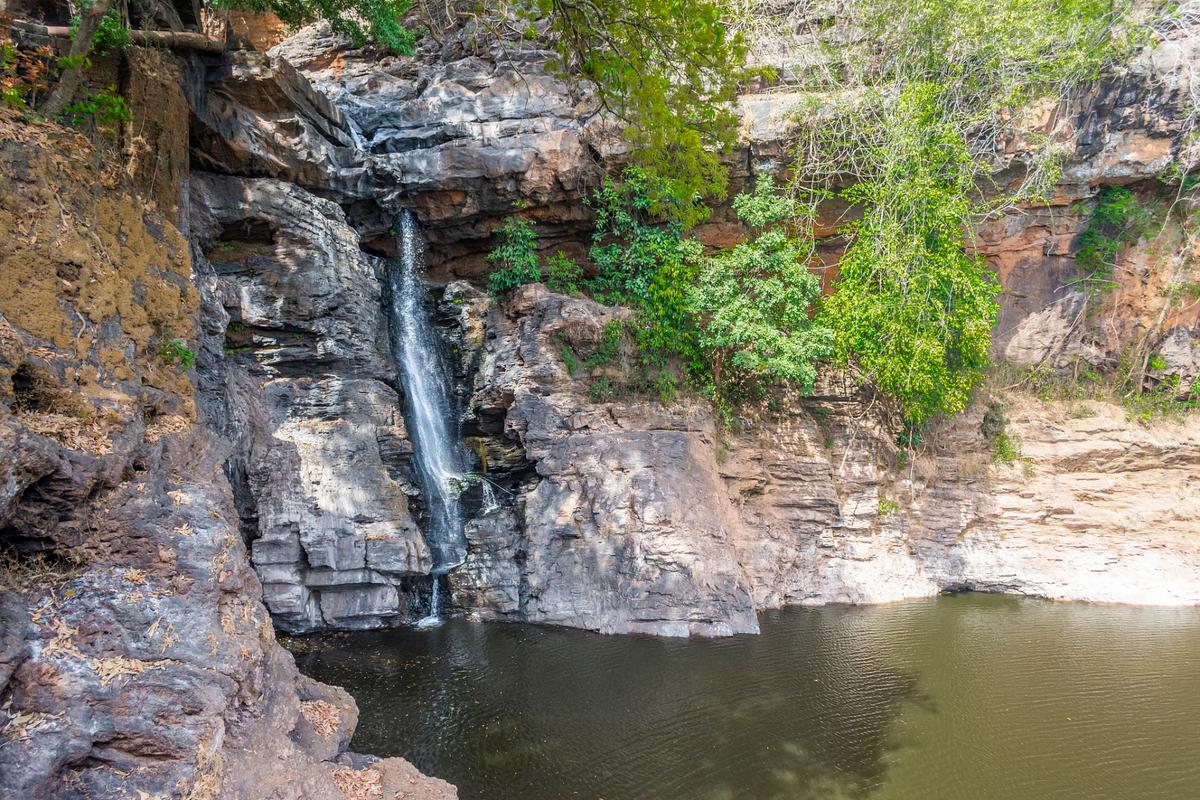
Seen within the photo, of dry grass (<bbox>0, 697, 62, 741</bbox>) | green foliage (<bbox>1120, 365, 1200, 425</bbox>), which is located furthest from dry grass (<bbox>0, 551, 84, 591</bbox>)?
green foliage (<bbox>1120, 365, 1200, 425</bbox>)

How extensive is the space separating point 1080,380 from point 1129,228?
3.20 meters

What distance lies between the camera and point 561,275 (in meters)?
11.9

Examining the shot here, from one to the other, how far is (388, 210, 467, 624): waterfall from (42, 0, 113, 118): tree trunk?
6513 millimetres

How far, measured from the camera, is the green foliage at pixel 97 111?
5.14 meters

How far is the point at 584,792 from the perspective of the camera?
5766 millimetres

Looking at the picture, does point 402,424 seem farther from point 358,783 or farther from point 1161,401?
point 1161,401

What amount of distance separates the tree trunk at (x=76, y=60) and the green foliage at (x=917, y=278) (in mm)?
10417

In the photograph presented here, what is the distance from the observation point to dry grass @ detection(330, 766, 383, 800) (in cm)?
414

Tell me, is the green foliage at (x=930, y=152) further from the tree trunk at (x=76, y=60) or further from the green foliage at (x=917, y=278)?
the tree trunk at (x=76, y=60)

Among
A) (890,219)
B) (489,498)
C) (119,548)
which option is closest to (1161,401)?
(890,219)

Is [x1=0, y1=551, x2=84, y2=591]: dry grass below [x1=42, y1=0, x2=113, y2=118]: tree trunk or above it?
below

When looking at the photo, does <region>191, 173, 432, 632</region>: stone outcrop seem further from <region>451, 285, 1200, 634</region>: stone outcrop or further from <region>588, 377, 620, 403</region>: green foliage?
<region>588, 377, 620, 403</region>: green foliage

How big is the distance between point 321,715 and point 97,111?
5323 mm

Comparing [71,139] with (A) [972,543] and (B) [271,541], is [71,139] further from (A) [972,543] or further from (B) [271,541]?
(A) [972,543]
